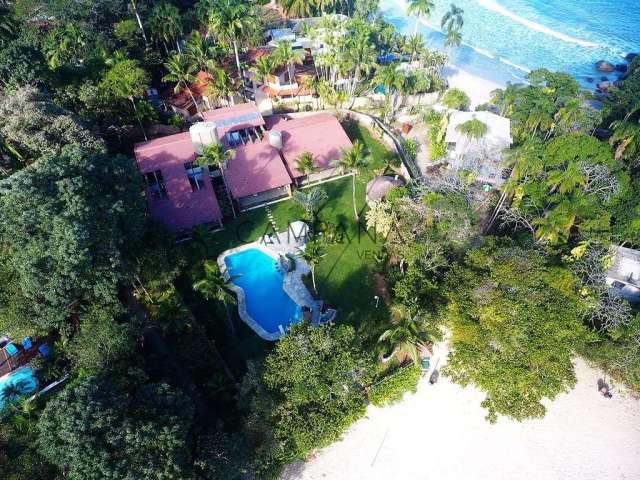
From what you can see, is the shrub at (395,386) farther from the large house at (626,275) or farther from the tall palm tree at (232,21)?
the tall palm tree at (232,21)

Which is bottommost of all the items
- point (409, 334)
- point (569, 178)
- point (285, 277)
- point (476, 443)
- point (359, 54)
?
point (476, 443)

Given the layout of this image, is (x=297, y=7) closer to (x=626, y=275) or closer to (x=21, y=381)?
(x=626, y=275)

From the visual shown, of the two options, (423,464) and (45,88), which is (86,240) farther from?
(45,88)

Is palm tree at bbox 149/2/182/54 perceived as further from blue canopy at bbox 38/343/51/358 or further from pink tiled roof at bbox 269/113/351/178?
blue canopy at bbox 38/343/51/358

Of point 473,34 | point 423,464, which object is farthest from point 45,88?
point 473,34

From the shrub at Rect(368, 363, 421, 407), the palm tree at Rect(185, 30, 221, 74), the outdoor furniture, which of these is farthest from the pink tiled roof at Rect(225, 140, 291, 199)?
the shrub at Rect(368, 363, 421, 407)

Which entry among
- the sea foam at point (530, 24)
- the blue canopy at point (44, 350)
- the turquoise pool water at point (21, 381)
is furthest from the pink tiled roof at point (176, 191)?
the sea foam at point (530, 24)

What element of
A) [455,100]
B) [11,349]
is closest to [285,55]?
[455,100]
